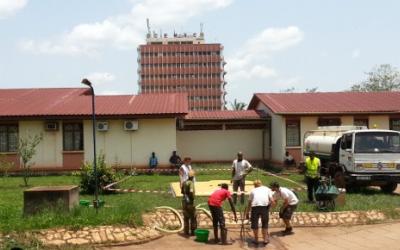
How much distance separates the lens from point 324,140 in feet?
71.5

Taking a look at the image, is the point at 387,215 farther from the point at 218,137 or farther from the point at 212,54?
the point at 212,54

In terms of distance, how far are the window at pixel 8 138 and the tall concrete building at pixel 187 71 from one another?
79846mm

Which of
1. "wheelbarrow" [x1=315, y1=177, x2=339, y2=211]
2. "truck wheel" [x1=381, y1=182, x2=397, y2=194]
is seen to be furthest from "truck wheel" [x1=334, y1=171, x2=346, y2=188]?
"wheelbarrow" [x1=315, y1=177, x2=339, y2=211]

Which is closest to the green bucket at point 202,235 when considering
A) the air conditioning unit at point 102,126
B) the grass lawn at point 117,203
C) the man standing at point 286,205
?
the grass lawn at point 117,203

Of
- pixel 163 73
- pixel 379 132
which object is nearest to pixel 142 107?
pixel 379 132

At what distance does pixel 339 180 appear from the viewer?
1917 centimetres

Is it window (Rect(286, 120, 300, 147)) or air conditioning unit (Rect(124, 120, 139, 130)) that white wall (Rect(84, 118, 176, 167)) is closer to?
air conditioning unit (Rect(124, 120, 139, 130))

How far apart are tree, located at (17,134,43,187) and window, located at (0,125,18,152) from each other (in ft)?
2.70

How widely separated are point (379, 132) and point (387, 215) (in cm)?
471

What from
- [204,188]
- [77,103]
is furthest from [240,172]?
[77,103]

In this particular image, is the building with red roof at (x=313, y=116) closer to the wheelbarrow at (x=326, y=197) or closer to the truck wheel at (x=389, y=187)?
the truck wheel at (x=389, y=187)

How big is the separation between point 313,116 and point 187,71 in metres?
82.1

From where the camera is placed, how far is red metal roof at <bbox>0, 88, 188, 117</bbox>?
27406mm

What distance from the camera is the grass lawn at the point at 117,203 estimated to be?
495 inches
